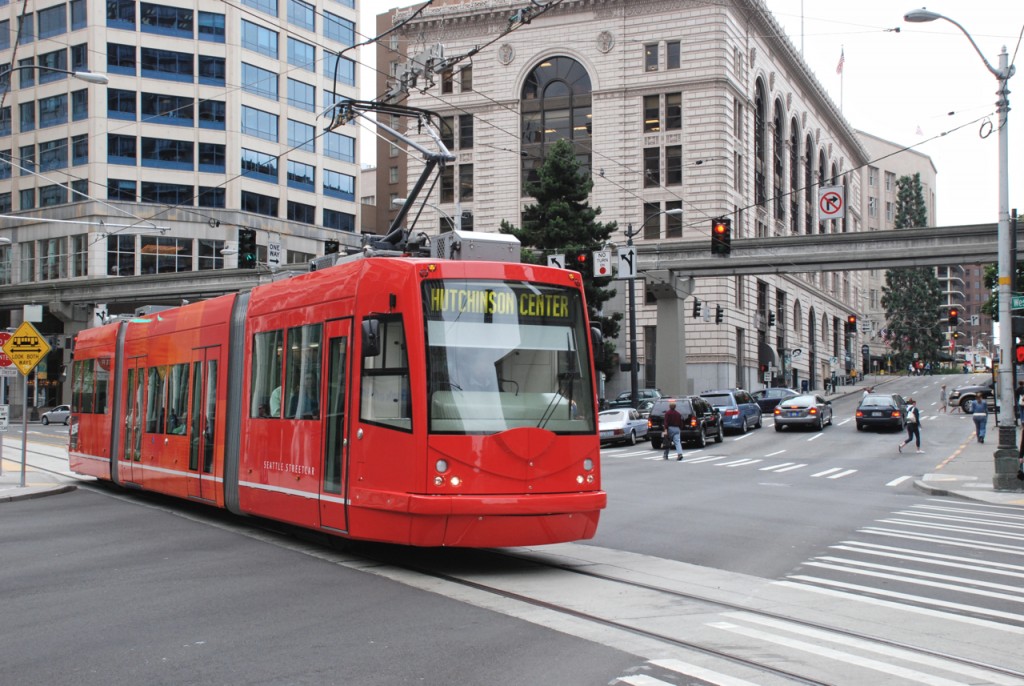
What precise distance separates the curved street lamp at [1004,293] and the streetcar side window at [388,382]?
52.3 ft

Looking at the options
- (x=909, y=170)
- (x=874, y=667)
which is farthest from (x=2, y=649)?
(x=909, y=170)

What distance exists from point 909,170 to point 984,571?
143256 millimetres

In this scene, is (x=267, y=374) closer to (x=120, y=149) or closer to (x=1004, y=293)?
(x=1004, y=293)

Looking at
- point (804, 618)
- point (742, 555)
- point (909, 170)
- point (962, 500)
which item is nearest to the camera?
point (804, 618)

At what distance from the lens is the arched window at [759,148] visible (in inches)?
2843

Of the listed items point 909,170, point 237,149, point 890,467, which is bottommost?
point 890,467

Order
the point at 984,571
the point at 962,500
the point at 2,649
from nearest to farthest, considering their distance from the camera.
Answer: the point at 2,649, the point at 984,571, the point at 962,500

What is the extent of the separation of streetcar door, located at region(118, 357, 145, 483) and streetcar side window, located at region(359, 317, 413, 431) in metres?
8.78

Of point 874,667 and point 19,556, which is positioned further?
point 19,556

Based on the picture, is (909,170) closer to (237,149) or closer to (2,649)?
(237,149)

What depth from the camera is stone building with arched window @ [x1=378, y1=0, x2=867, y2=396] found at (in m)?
63.5

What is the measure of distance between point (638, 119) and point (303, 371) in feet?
182

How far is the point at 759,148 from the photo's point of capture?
73.9m

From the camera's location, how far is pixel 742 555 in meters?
12.4
